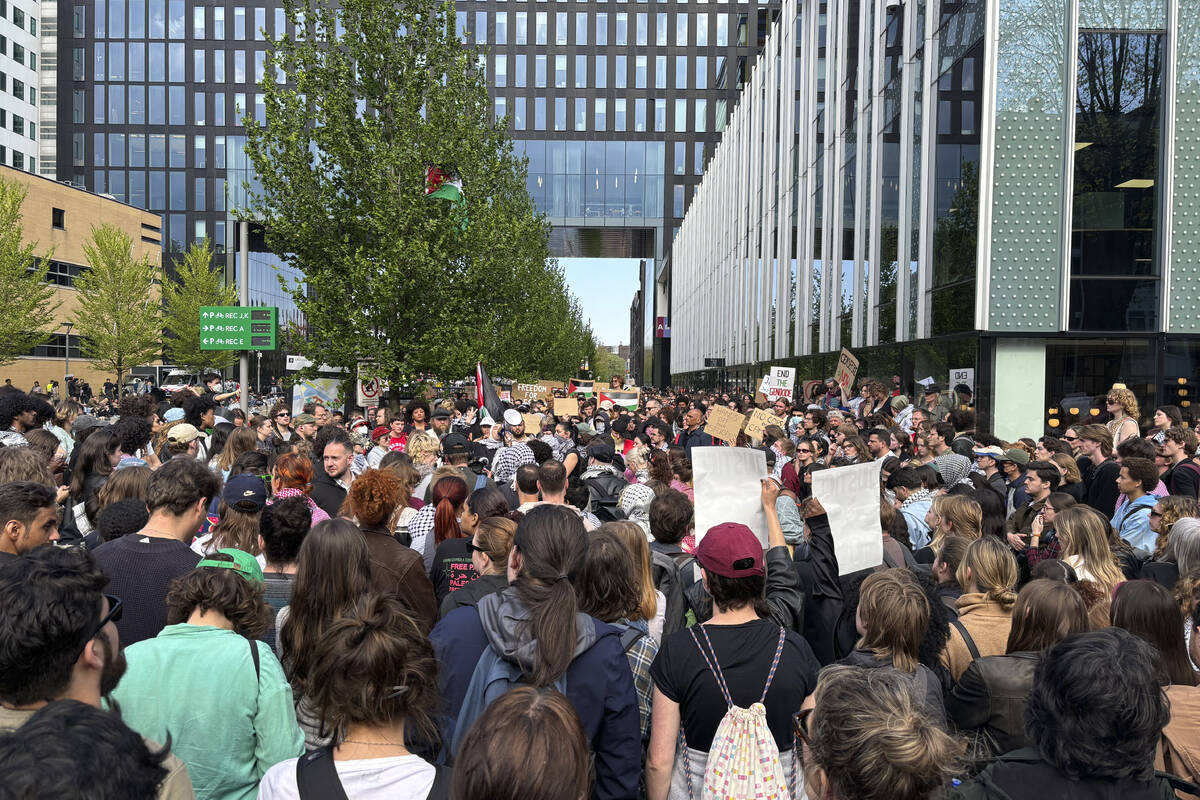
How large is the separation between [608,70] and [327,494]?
231 feet

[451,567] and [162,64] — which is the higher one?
[162,64]

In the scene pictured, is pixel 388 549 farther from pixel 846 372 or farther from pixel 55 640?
pixel 846 372

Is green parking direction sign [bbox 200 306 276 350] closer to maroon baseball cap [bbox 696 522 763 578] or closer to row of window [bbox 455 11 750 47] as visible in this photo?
maroon baseball cap [bbox 696 522 763 578]

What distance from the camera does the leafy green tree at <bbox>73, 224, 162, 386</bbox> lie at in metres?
49.9

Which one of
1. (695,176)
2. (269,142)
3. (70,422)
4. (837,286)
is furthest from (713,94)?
(70,422)

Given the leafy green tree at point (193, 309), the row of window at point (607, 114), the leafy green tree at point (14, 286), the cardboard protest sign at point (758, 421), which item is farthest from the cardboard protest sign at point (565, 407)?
the row of window at point (607, 114)

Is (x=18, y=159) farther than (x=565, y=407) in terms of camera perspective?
Yes

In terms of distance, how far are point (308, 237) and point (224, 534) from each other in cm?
1794

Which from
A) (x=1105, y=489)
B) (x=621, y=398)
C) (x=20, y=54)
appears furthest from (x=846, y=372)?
(x=20, y=54)

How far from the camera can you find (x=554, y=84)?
72.1 metres

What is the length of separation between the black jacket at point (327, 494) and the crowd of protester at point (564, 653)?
82 centimetres

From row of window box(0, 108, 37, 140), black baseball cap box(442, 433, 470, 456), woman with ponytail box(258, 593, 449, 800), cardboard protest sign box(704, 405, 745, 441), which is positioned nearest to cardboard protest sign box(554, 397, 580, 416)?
black baseball cap box(442, 433, 470, 456)

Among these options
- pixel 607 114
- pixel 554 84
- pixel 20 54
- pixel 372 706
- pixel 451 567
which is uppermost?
pixel 20 54

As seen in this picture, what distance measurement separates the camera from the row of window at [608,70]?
236ft
